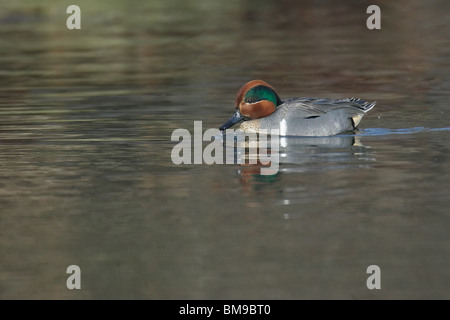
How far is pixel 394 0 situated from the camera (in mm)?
32094

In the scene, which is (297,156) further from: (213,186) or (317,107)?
(213,186)

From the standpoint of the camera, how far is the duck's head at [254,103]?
1295 cm

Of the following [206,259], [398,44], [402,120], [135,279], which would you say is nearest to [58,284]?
[135,279]

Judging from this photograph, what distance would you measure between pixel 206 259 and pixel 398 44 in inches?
599

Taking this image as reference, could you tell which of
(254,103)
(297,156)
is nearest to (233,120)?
(254,103)

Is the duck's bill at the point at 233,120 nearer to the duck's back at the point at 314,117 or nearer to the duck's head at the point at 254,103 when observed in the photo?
the duck's head at the point at 254,103

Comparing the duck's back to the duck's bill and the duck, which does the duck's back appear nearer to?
the duck

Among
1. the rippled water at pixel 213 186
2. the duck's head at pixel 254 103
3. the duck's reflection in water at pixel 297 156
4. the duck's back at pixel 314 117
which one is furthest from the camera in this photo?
the duck's head at pixel 254 103

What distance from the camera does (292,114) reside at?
12.8m

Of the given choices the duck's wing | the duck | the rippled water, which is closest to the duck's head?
the duck

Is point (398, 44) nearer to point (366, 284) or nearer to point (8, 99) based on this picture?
point (8, 99)

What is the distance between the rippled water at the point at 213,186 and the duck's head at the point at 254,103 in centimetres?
49

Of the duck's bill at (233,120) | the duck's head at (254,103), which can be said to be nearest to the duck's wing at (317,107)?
the duck's head at (254,103)

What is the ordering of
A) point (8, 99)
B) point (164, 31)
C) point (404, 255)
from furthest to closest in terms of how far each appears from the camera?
point (164, 31) → point (8, 99) → point (404, 255)
